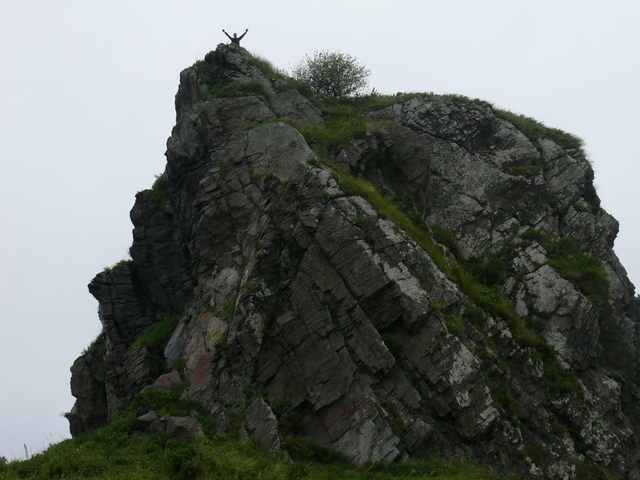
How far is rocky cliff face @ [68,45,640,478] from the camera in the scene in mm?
20328

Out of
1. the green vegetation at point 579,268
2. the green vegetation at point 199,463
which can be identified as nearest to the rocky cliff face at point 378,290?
the green vegetation at point 579,268

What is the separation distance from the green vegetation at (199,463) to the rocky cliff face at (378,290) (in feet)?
2.01

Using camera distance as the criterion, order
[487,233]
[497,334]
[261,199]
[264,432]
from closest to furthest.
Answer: [264,432] < [497,334] < [261,199] < [487,233]

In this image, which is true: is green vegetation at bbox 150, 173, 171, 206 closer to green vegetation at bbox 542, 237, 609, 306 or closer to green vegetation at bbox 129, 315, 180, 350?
green vegetation at bbox 129, 315, 180, 350

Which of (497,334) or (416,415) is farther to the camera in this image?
(497,334)

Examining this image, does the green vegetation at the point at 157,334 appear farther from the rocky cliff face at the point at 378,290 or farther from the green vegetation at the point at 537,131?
the green vegetation at the point at 537,131

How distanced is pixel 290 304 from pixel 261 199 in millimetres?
6280

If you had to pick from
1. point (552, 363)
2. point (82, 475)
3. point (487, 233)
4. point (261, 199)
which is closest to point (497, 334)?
point (552, 363)

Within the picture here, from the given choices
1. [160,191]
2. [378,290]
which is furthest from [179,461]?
[160,191]

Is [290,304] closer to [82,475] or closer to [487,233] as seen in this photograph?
[82,475]

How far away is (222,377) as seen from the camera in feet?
70.8

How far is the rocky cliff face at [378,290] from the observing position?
20328mm

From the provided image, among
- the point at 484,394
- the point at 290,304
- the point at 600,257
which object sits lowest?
the point at 484,394

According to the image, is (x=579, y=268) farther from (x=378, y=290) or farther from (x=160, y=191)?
(x=160, y=191)
